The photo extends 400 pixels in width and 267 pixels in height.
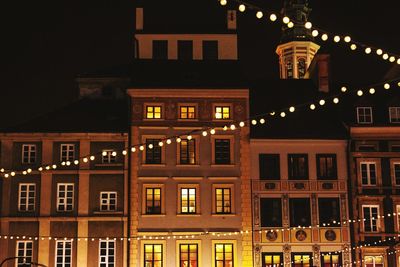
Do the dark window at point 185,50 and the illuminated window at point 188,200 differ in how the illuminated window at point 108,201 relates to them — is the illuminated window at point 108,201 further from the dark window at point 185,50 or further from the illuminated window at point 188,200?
the dark window at point 185,50

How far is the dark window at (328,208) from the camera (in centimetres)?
3822

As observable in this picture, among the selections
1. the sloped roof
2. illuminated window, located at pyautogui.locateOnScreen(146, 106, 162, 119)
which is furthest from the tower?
illuminated window, located at pyautogui.locateOnScreen(146, 106, 162, 119)

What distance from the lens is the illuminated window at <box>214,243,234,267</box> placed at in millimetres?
37406

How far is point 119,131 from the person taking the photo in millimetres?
38562

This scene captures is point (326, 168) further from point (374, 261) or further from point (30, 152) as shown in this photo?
point (30, 152)

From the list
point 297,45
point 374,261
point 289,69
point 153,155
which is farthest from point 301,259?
point 297,45

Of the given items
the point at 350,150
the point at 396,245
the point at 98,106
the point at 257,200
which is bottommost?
the point at 396,245

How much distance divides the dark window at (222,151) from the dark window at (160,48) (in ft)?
21.4

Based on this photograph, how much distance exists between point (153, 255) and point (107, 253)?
2.39 meters

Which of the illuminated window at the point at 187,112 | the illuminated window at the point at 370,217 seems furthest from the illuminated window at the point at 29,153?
the illuminated window at the point at 370,217

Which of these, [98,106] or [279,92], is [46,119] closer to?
[98,106]

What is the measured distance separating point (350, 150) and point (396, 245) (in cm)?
549

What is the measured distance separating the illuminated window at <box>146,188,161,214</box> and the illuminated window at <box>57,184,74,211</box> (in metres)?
3.97

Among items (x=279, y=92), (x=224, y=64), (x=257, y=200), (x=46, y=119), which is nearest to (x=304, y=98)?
(x=279, y=92)
